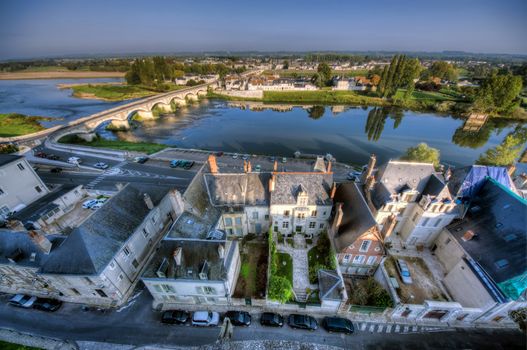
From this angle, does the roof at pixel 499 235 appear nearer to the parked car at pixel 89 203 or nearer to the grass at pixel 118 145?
the parked car at pixel 89 203

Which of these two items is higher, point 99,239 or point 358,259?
point 99,239

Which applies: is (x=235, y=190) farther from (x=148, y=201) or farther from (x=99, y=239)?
(x=99, y=239)

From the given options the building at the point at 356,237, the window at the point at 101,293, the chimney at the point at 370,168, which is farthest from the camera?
the chimney at the point at 370,168

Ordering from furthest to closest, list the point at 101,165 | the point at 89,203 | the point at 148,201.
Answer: the point at 101,165 < the point at 89,203 < the point at 148,201

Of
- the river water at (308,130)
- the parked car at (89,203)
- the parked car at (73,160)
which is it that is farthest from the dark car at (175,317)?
the river water at (308,130)

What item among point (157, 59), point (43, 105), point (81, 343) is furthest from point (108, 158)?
point (157, 59)

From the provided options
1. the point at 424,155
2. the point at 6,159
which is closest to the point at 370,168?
the point at 424,155
